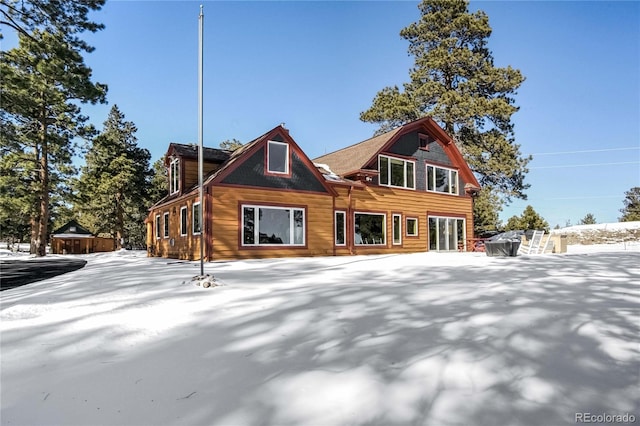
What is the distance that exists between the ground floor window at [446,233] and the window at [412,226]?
113 cm

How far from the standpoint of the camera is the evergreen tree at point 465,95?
2566 cm

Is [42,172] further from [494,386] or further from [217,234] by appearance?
[494,386]

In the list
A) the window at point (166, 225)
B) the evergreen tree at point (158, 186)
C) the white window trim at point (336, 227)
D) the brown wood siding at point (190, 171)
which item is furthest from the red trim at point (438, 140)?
the evergreen tree at point (158, 186)

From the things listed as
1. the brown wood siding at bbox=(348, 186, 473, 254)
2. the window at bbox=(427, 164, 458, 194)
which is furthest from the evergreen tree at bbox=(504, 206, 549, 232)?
the window at bbox=(427, 164, 458, 194)

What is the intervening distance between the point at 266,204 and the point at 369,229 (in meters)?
5.35

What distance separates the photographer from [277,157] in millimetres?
14656

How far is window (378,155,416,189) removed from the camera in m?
17.9

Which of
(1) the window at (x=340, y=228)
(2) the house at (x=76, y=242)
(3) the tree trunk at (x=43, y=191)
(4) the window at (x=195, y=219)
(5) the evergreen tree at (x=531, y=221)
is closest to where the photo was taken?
(4) the window at (x=195, y=219)

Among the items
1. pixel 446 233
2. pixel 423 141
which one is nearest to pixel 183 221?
pixel 423 141

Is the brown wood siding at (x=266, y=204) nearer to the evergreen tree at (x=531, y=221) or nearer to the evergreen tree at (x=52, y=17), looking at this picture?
the evergreen tree at (x=52, y=17)

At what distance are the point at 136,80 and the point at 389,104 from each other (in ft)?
58.6

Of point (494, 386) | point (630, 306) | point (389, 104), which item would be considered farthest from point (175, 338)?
point (389, 104)

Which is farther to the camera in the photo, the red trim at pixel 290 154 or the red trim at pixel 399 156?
the red trim at pixel 399 156

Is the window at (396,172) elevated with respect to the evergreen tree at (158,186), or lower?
lower
